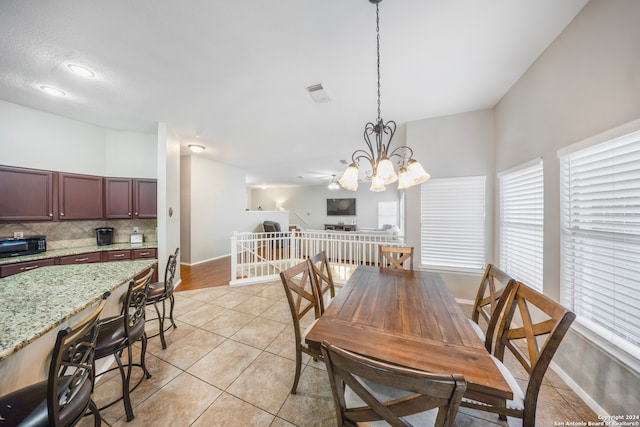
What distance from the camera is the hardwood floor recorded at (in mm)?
3811

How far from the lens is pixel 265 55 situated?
75.0 inches

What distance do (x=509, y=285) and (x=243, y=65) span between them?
292 centimetres

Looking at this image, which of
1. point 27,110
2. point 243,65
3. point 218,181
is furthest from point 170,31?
point 218,181

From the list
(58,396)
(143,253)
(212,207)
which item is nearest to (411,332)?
(58,396)

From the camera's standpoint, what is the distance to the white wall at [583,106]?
1.24 m

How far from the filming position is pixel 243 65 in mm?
2029

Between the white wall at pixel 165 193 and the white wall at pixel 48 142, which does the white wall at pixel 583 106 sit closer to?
the white wall at pixel 165 193

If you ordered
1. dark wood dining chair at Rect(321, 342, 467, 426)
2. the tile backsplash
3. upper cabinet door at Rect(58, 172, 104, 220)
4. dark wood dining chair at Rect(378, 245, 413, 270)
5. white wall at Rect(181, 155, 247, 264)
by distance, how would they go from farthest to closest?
white wall at Rect(181, 155, 247, 264) < upper cabinet door at Rect(58, 172, 104, 220) < the tile backsplash < dark wood dining chair at Rect(378, 245, 413, 270) < dark wood dining chair at Rect(321, 342, 467, 426)

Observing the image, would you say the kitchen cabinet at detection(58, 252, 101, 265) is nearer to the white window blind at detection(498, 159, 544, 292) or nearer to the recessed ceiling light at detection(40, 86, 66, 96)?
the recessed ceiling light at detection(40, 86, 66, 96)

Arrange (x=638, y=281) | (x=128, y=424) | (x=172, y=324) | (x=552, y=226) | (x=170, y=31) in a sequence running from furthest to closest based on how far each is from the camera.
A: 1. (x=172, y=324)
2. (x=552, y=226)
3. (x=170, y=31)
4. (x=128, y=424)
5. (x=638, y=281)

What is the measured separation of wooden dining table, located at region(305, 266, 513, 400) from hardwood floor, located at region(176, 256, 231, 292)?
3.25 meters

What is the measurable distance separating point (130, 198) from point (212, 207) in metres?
2.30

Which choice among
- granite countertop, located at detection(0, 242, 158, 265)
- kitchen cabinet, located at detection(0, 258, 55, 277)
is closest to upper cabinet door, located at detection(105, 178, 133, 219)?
granite countertop, located at detection(0, 242, 158, 265)

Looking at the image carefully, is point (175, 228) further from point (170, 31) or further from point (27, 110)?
point (170, 31)
